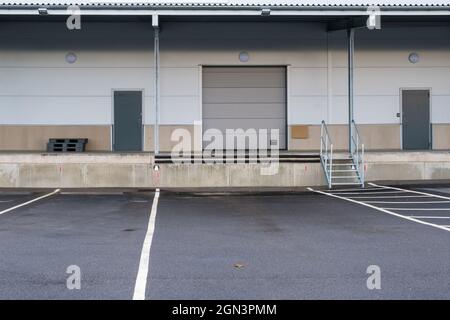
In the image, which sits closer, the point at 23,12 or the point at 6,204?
the point at 6,204

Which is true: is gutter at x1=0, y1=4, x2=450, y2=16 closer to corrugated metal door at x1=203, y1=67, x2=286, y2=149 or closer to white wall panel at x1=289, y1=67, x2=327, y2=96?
white wall panel at x1=289, y1=67, x2=327, y2=96

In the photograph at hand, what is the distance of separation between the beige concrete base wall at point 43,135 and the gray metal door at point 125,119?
33 centimetres

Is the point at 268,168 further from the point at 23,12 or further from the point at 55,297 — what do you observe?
the point at 55,297

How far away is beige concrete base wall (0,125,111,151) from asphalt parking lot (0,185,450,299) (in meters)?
7.25

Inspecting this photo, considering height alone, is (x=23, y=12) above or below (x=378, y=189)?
above

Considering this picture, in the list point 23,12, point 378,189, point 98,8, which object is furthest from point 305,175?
point 23,12

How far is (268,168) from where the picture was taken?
21.1 metres

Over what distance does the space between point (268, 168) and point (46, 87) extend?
8115 mm

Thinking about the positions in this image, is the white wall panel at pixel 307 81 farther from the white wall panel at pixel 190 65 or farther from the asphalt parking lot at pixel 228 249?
the asphalt parking lot at pixel 228 249

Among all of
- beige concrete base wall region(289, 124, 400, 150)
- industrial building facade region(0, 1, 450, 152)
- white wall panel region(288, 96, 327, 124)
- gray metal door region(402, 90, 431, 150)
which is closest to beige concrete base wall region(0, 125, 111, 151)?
industrial building facade region(0, 1, 450, 152)

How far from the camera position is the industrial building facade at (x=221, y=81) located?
23.5m

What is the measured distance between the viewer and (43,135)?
929 inches

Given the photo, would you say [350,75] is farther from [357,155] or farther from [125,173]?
[125,173]

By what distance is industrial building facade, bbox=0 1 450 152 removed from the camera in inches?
925
